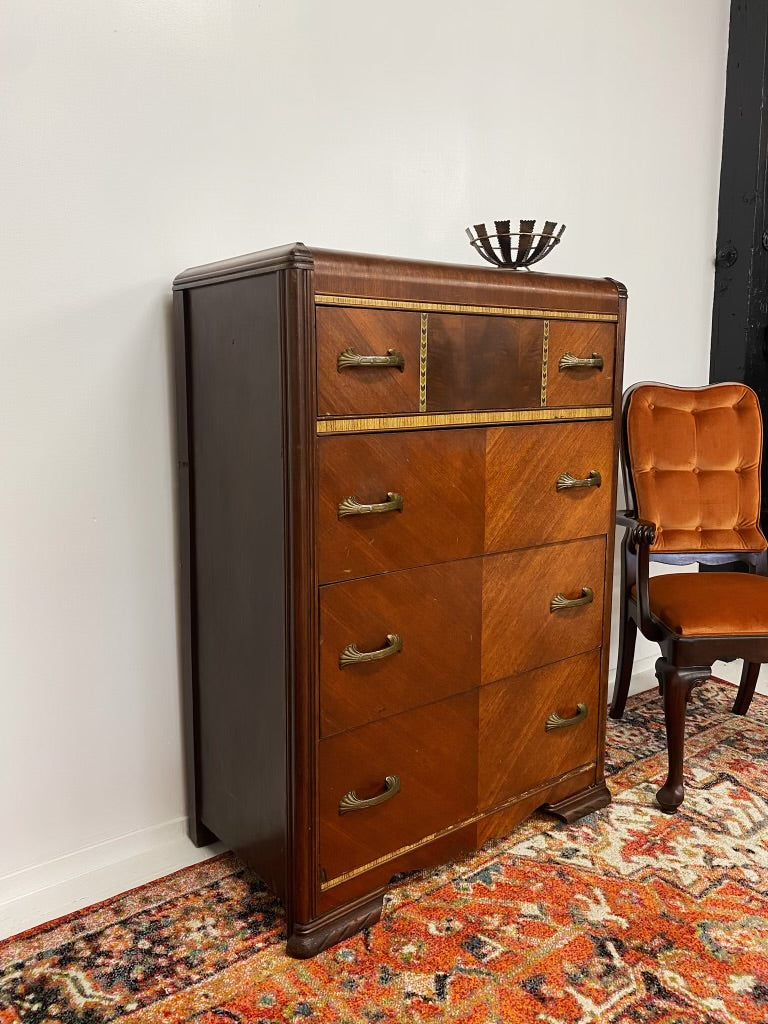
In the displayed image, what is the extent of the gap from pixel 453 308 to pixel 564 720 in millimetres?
1099

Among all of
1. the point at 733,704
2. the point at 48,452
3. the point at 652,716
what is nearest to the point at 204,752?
the point at 48,452

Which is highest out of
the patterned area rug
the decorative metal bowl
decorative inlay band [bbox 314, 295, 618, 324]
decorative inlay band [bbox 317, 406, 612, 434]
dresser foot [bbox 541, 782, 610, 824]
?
the decorative metal bowl

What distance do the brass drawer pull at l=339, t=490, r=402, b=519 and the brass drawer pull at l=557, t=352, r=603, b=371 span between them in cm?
57

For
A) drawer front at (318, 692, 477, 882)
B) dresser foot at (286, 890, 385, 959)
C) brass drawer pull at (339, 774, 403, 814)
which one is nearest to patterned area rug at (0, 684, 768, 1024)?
dresser foot at (286, 890, 385, 959)

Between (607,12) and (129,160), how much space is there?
1.80m

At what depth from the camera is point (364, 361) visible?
1660mm

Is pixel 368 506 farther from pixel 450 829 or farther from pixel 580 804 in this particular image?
pixel 580 804

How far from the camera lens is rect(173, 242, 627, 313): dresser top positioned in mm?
1586

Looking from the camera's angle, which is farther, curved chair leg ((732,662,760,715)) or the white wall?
curved chair leg ((732,662,760,715))

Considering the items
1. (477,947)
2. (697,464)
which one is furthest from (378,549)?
(697,464)

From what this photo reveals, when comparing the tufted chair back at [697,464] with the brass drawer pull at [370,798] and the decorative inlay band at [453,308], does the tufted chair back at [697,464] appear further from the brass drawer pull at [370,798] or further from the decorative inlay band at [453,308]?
the brass drawer pull at [370,798]

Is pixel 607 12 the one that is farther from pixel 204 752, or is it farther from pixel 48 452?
pixel 204 752

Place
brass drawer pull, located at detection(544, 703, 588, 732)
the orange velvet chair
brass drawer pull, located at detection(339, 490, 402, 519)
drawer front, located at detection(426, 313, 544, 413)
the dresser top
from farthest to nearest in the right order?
1. the orange velvet chair
2. brass drawer pull, located at detection(544, 703, 588, 732)
3. drawer front, located at detection(426, 313, 544, 413)
4. brass drawer pull, located at detection(339, 490, 402, 519)
5. the dresser top

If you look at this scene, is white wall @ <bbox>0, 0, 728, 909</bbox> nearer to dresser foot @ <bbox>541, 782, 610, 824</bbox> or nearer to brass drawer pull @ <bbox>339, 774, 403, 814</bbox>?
brass drawer pull @ <bbox>339, 774, 403, 814</bbox>
